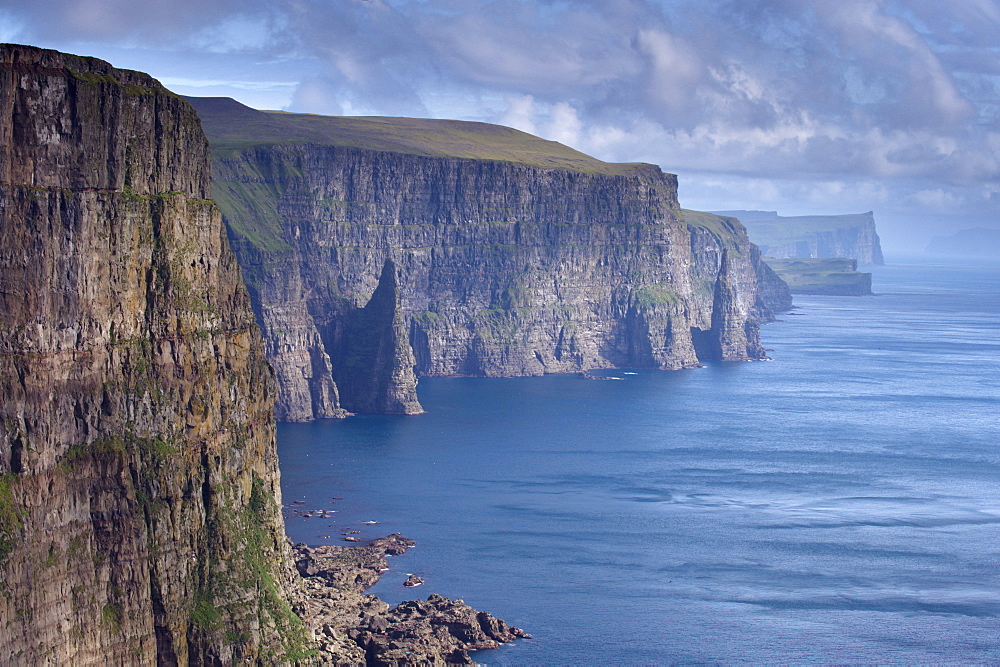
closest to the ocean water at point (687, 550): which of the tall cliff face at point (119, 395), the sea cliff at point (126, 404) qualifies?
the sea cliff at point (126, 404)

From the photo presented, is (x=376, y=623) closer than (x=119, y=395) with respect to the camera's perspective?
No

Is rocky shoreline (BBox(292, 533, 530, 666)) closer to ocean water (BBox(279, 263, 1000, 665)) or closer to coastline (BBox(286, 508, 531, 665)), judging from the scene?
coastline (BBox(286, 508, 531, 665))

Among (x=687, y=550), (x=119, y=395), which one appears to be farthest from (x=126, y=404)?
(x=687, y=550)

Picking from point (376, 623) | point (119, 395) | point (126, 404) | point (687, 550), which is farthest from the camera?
point (687, 550)

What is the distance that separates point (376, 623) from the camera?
116m

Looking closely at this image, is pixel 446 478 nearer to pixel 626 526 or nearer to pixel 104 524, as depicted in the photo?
pixel 626 526

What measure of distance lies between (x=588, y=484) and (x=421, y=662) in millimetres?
80046

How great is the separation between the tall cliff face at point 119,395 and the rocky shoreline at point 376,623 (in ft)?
23.5

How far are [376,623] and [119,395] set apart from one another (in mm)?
35106

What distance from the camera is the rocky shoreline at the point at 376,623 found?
10706 centimetres

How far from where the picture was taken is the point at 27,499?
282 ft

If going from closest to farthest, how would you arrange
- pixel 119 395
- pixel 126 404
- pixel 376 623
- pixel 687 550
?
pixel 119 395 → pixel 126 404 → pixel 376 623 → pixel 687 550

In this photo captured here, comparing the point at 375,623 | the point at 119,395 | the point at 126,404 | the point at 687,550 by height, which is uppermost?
the point at 119,395

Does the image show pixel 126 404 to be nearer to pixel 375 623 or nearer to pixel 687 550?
pixel 375 623
